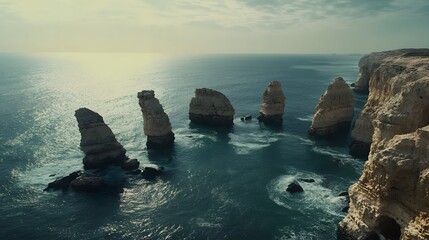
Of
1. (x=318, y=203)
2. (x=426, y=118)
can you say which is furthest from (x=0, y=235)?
(x=426, y=118)

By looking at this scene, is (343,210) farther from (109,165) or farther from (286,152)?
(109,165)

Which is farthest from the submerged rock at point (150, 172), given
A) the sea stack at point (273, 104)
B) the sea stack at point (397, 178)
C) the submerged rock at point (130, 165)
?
the sea stack at point (273, 104)

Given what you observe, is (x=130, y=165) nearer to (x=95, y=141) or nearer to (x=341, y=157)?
(x=95, y=141)

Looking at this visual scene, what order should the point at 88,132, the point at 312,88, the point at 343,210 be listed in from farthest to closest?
the point at 312,88, the point at 88,132, the point at 343,210

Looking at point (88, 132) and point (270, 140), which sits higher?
point (88, 132)

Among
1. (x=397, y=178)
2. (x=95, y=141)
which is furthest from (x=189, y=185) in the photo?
(x=397, y=178)

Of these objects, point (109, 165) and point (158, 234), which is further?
point (109, 165)

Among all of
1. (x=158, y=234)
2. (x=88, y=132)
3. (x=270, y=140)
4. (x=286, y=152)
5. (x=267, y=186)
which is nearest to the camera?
(x=158, y=234)

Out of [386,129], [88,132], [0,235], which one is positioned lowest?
[0,235]
